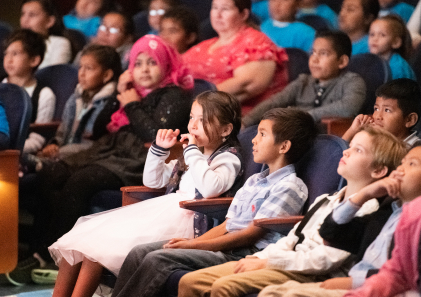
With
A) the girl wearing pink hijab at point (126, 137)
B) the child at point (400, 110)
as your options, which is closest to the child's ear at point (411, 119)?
the child at point (400, 110)

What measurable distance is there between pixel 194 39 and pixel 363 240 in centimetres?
225

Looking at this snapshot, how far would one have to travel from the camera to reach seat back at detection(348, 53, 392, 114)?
2.61 meters

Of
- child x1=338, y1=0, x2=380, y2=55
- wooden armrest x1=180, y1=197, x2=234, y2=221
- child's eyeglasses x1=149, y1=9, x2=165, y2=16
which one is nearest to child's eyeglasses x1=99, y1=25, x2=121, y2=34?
child's eyeglasses x1=149, y1=9, x2=165, y2=16

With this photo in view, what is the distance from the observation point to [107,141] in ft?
10.5

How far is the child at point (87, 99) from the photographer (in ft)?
11.2

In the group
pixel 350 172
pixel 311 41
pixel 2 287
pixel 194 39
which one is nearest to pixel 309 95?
pixel 311 41

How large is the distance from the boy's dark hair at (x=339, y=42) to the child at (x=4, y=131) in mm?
1566

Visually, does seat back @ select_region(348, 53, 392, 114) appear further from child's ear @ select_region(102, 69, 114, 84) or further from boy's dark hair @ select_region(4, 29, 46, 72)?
boy's dark hair @ select_region(4, 29, 46, 72)

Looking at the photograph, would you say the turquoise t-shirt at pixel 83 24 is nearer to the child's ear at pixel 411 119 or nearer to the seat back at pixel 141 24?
the seat back at pixel 141 24

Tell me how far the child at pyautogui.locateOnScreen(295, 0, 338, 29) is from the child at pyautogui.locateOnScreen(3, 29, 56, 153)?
151cm

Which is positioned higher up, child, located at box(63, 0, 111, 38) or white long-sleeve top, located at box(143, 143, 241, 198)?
child, located at box(63, 0, 111, 38)

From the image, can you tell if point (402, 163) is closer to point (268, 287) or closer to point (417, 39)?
point (268, 287)

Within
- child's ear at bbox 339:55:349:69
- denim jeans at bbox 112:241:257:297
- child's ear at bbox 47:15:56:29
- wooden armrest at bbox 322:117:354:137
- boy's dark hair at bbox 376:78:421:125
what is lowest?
denim jeans at bbox 112:241:257:297

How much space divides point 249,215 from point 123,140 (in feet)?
4.00
